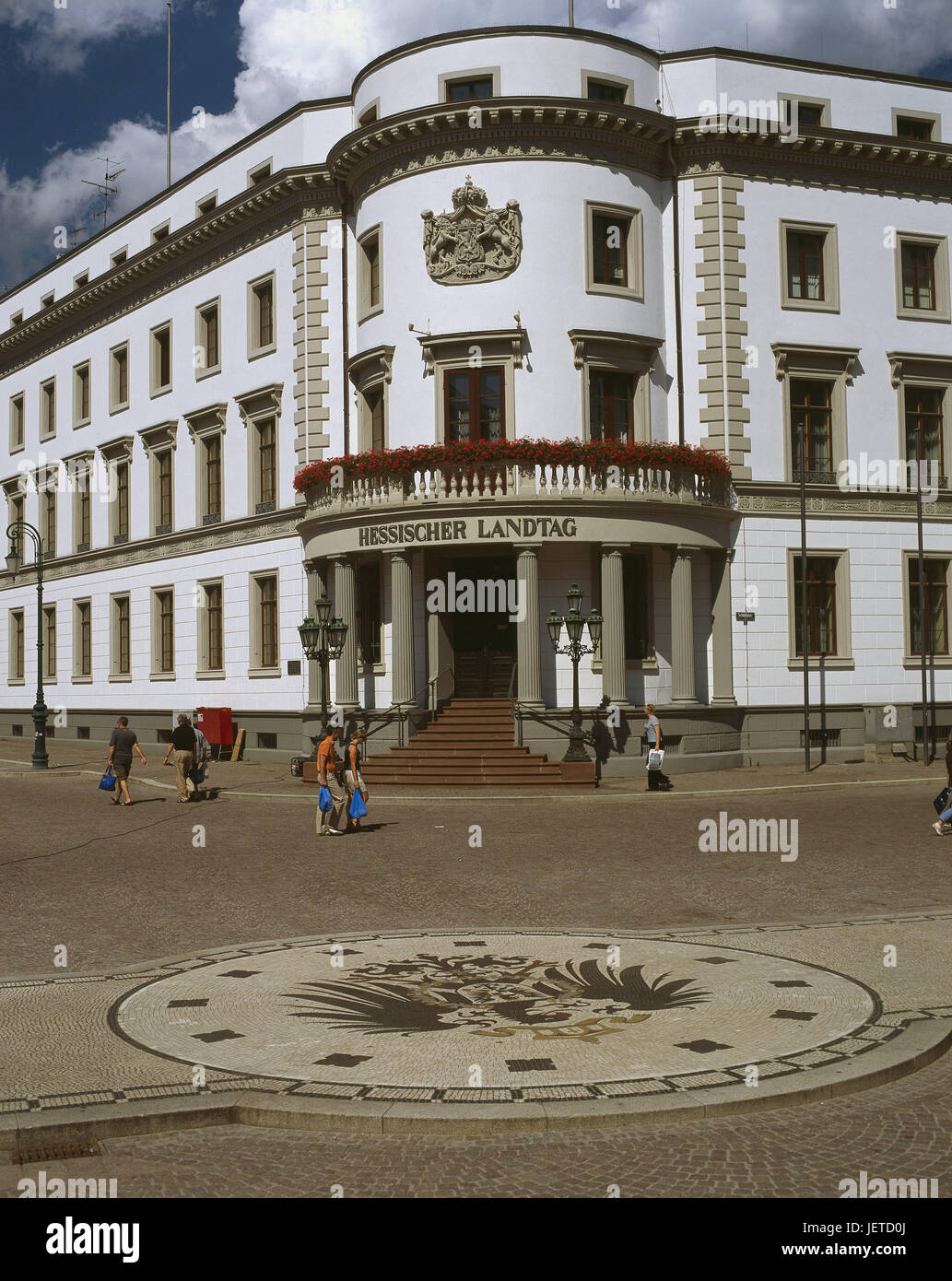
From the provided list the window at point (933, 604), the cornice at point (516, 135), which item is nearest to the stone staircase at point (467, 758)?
the window at point (933, 604)

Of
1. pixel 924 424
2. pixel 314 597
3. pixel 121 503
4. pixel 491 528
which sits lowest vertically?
pixel 314 597

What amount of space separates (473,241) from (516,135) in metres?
2.79

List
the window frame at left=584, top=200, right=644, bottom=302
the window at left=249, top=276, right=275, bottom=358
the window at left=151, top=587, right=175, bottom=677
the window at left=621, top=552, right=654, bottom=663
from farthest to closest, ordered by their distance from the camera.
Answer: the window at left=151, top=587, right=175, bottom=677
the window at left=249, top=276, right=275, bottom=358
the window at left=621, top=552, right=654, bottom=663
the window frame at left=584, top=200, right=644, bottom=302

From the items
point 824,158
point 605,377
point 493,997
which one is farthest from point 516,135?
point 493,997

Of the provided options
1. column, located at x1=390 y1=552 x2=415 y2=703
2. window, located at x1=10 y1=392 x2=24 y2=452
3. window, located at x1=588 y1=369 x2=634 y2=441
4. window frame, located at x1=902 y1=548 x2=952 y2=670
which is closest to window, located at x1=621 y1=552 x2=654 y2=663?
window, located at x1=588 y1=369 x2=634 y2=441

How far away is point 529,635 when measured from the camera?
30.8 metres

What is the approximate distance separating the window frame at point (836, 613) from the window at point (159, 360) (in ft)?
71.8

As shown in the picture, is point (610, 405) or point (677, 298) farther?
point (677, 298)

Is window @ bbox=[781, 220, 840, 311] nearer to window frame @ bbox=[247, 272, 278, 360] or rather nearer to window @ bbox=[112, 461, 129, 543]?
window frame @ bbox=[247, 272, 278, 360]

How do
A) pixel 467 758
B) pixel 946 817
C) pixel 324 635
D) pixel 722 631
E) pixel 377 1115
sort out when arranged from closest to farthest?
pixel 377 1115 → pixel 946 817 → pixel 467 758 → pixel 324 635 → pixel 722 631

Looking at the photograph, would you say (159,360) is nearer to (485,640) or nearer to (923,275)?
(485,640)

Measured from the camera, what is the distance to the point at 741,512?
33438mm

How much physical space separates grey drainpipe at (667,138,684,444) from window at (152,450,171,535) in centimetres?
1797

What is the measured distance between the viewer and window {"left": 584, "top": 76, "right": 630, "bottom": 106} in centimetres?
3328
